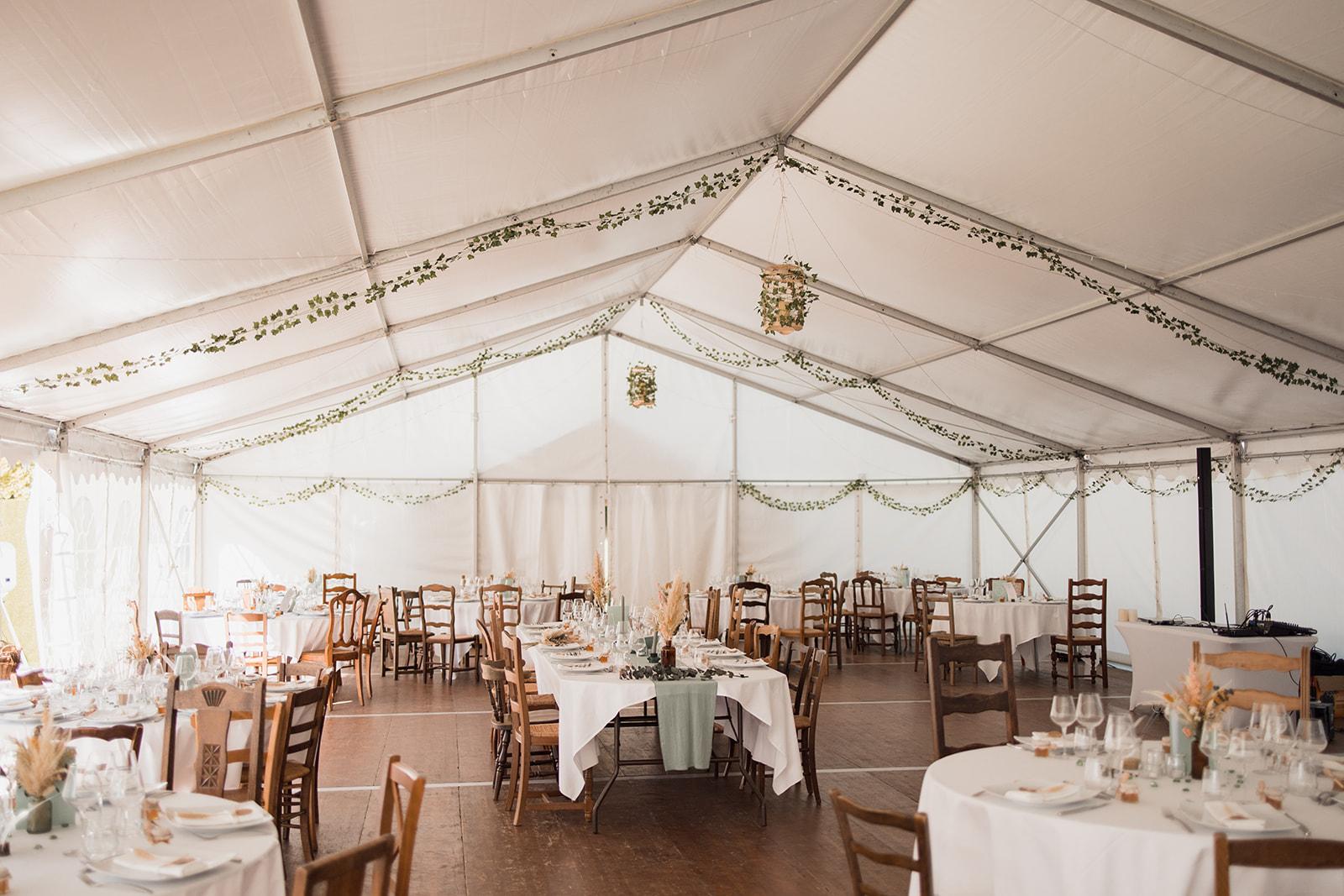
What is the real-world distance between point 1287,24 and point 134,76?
4843 millimetres

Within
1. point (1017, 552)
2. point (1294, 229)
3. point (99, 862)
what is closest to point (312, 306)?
point (99, 862)

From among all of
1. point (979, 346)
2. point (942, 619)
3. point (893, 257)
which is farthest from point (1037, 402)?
point (893, 257)

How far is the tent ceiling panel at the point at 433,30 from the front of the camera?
157 inches

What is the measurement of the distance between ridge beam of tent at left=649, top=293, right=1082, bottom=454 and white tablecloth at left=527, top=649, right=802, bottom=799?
23.3 feet

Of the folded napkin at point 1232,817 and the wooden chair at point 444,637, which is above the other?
the folded napkin at point 1232,817

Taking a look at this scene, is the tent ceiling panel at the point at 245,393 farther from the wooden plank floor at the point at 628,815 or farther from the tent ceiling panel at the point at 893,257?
the tent ceiling panel at the point at 893,257

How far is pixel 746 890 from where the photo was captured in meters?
4.89

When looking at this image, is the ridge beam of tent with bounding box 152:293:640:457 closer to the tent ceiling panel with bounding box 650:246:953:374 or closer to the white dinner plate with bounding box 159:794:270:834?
the tent ceiling panel with bounding box 650:246:953:374

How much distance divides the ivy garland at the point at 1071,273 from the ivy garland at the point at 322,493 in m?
8.55

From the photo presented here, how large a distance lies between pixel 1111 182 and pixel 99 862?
6.27 metres

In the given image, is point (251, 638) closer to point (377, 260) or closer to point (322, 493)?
point (322, 493)

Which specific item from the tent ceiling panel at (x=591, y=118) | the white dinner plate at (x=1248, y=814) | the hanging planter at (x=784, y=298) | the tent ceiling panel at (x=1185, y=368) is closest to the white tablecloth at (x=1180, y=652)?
the tent ceiling panel at (x=1185, y=368)

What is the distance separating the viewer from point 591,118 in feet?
19.4

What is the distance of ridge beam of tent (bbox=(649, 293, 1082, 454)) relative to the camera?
12914 millimetres
